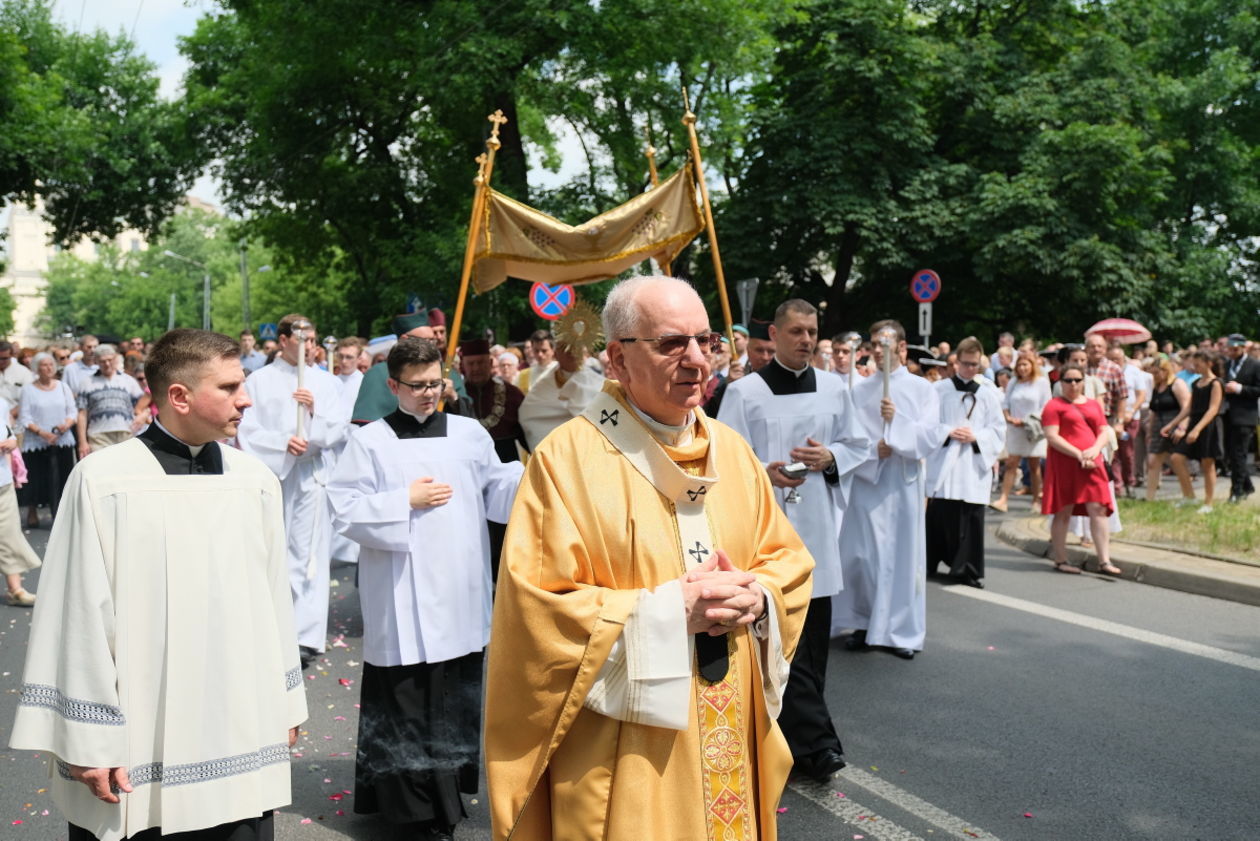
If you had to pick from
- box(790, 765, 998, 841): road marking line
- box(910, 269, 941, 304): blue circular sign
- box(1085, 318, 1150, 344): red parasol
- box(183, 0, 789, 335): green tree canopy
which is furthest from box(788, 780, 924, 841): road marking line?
Result: box(1085, 318, 1150, 344): red parasol

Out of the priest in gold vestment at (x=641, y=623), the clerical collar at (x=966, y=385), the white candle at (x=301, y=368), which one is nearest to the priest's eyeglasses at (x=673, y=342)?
the priest in gold vestment at (x=641, y=623)

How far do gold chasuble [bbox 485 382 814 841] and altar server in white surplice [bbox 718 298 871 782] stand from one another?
247 cm

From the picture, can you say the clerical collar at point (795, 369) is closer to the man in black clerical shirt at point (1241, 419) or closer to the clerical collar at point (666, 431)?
the clerical collar at point (666, 431)

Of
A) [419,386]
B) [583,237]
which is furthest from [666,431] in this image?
[583,237]

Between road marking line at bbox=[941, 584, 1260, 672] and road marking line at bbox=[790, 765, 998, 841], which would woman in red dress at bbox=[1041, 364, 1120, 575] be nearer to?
road marking line at bbox=[941, 584, 1260, 672]

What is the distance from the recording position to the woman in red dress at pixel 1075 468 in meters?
10.0

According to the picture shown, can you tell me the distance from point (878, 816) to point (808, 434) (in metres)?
1.87

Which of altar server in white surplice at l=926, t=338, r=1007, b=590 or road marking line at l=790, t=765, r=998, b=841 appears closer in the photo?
road marking line at l=790, t=765, r=998, b=841

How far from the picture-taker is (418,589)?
4.60 m

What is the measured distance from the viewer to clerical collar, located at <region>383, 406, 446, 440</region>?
4.73 meters

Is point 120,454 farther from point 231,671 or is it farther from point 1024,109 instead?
point 1024,109

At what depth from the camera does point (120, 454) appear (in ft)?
10.2

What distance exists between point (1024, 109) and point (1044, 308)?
4973 mm

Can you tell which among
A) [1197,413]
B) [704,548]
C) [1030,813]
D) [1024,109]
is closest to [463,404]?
[1030,813]
